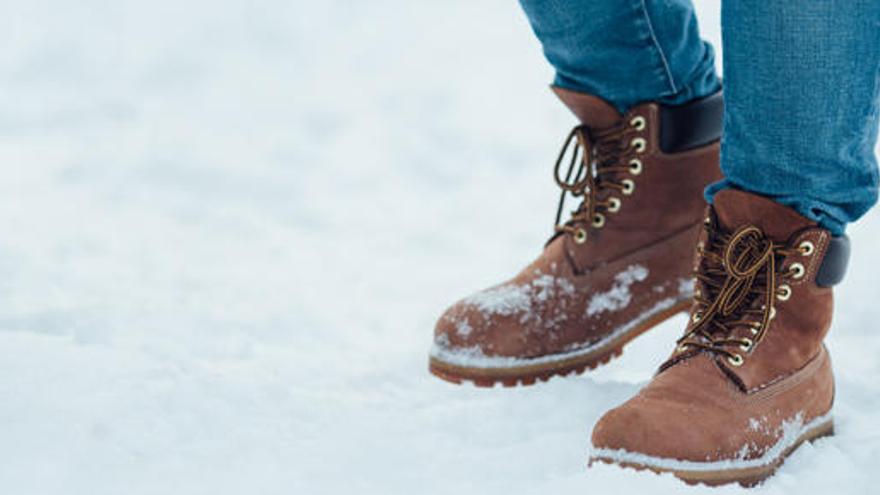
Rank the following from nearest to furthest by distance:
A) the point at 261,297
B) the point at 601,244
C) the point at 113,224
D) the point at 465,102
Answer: the point at 601,244, the point at 261,297, the point at 113,224, the point at 465,102

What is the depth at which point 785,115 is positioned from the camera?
4.24 feet

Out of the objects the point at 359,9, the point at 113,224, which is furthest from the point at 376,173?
the point at 359,9

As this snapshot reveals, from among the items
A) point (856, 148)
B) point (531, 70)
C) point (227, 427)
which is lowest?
point (531, 70)

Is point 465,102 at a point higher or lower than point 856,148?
lower

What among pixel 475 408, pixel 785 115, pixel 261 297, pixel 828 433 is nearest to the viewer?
pixel 785 115

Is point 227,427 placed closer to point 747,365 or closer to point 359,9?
point 747,365

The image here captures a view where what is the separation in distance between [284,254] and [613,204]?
0.99 metres

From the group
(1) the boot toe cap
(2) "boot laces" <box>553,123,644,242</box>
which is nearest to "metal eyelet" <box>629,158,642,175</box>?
(2) "boot laces" <box>553,123,644,242</box>

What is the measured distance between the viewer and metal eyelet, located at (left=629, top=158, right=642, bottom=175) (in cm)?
167

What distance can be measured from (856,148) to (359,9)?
3.31 m

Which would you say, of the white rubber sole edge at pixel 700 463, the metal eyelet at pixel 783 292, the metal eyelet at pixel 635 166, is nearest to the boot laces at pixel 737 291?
the metal eyelet at pixel 783 292

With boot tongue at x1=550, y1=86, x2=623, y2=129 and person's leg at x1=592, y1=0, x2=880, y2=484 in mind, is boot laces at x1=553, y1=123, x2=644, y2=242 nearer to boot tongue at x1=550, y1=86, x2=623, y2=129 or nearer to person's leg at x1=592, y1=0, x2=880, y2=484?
boot tongue at x1=550, y1=86, x2=623, y2=129

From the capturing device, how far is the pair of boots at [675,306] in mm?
1329

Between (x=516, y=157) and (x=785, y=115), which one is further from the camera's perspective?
(x=516, y=157)
